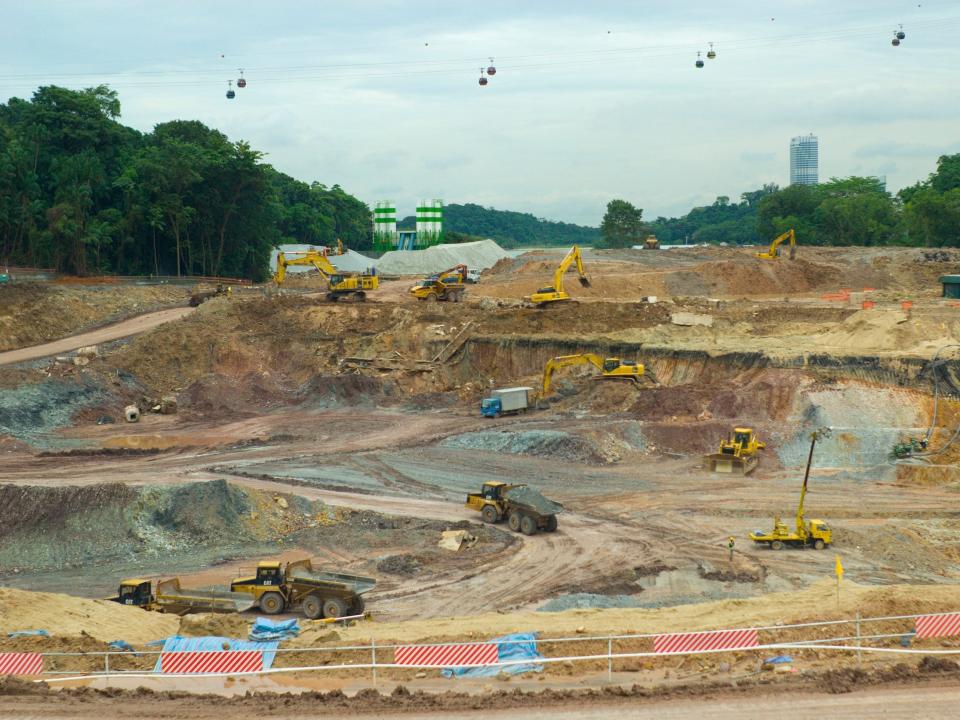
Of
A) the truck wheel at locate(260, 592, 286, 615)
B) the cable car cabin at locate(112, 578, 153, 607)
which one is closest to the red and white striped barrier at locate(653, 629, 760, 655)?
the truck wheel at locate(260, 592, 286, 615)

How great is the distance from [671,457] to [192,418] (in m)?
21.8

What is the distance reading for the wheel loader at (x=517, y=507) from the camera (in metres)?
30.6

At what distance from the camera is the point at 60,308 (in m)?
56.7

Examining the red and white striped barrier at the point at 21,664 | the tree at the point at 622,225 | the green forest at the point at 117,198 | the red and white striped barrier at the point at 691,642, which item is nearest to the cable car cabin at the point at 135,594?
the red and white striped barrier at the point at 21,664

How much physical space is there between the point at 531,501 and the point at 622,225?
9573 centimetres

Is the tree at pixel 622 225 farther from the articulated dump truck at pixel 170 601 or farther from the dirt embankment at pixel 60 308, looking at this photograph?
the articulated dump truck at pixel 170 601

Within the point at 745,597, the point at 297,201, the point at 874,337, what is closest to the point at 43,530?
the point at 745,597

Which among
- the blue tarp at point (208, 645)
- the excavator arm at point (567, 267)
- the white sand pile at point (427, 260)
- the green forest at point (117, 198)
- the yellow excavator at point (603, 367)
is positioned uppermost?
the green forest at point (117, 198)

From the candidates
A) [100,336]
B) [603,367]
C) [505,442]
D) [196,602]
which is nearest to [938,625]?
[196,602]

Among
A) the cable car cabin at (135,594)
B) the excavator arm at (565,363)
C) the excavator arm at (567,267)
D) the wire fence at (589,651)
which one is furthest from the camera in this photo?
the excavator arm at (567,267)

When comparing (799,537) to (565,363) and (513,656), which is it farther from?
(565,363)

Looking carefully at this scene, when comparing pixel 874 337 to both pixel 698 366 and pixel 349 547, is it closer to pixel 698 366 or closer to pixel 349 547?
pixel 698 366

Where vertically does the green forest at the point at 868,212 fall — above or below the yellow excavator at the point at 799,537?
above

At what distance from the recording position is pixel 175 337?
53.2 m
